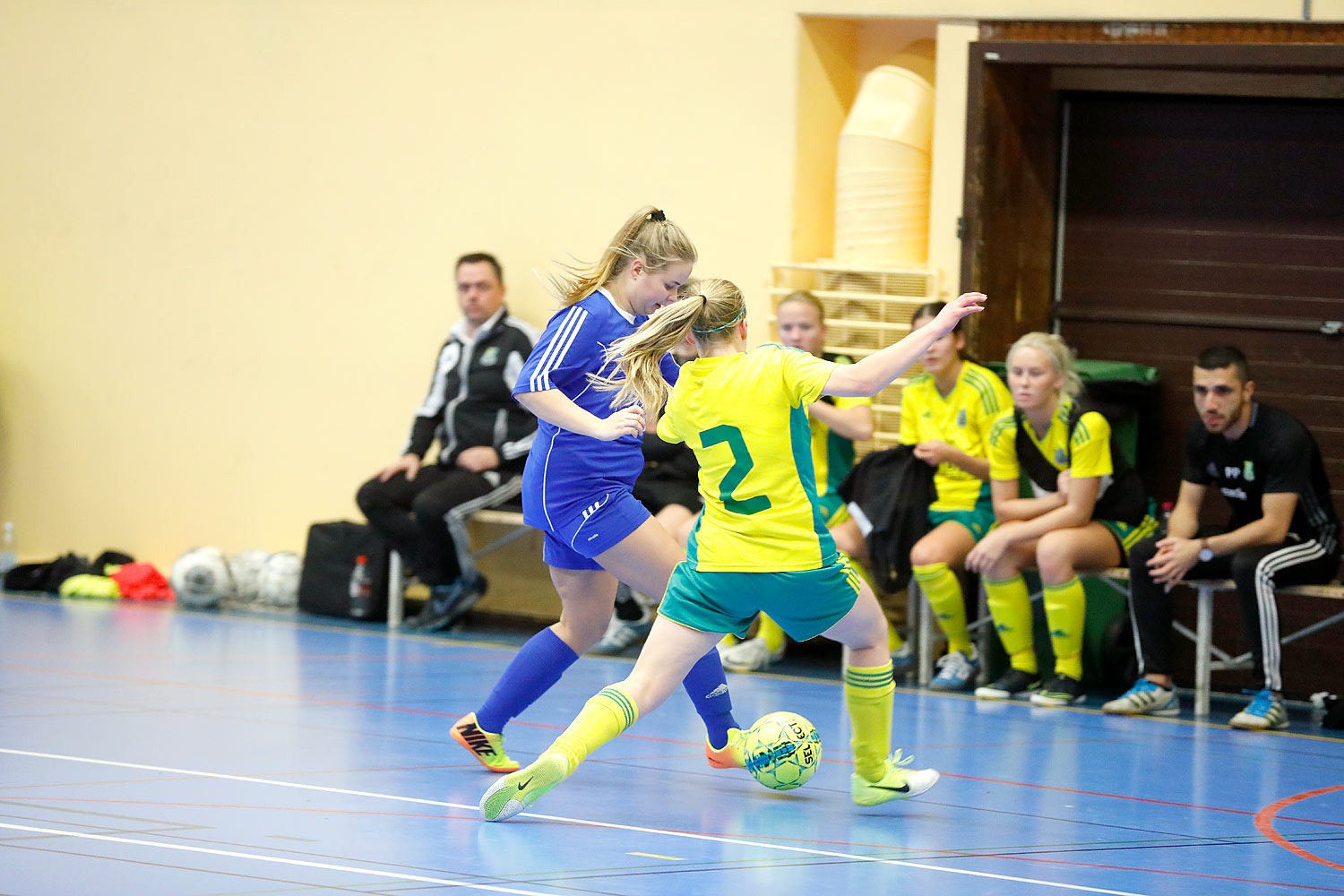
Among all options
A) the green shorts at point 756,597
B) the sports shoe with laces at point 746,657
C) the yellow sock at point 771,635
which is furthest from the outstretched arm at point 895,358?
the yellow sock at point 771,635

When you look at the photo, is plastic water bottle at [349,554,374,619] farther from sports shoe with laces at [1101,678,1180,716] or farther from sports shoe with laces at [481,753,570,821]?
sports shoe with laces at [481,753,570,821]

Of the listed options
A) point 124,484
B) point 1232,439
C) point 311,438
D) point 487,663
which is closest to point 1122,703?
point 1232,439

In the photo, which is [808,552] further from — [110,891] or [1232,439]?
[1232,439]

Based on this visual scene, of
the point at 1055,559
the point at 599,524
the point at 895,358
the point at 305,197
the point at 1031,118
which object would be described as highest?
the point at 1031,118

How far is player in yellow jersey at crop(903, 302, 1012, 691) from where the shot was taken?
24.5 feet

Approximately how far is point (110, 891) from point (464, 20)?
6739 millimetres

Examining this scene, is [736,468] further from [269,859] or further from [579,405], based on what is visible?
[269,859]

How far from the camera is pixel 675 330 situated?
454cm

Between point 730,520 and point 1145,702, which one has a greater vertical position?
point 730,520

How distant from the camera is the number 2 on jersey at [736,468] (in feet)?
14.7

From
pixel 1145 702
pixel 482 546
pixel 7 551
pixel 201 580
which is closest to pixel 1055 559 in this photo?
pixel 1145 702

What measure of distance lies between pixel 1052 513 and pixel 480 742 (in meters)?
3.15

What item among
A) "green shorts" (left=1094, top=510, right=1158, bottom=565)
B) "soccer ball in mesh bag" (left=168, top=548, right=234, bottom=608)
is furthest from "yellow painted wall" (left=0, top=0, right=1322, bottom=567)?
"green shorts" (left=1094, top=510, right=1158, bottom=565)

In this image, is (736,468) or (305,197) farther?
(305,197)
